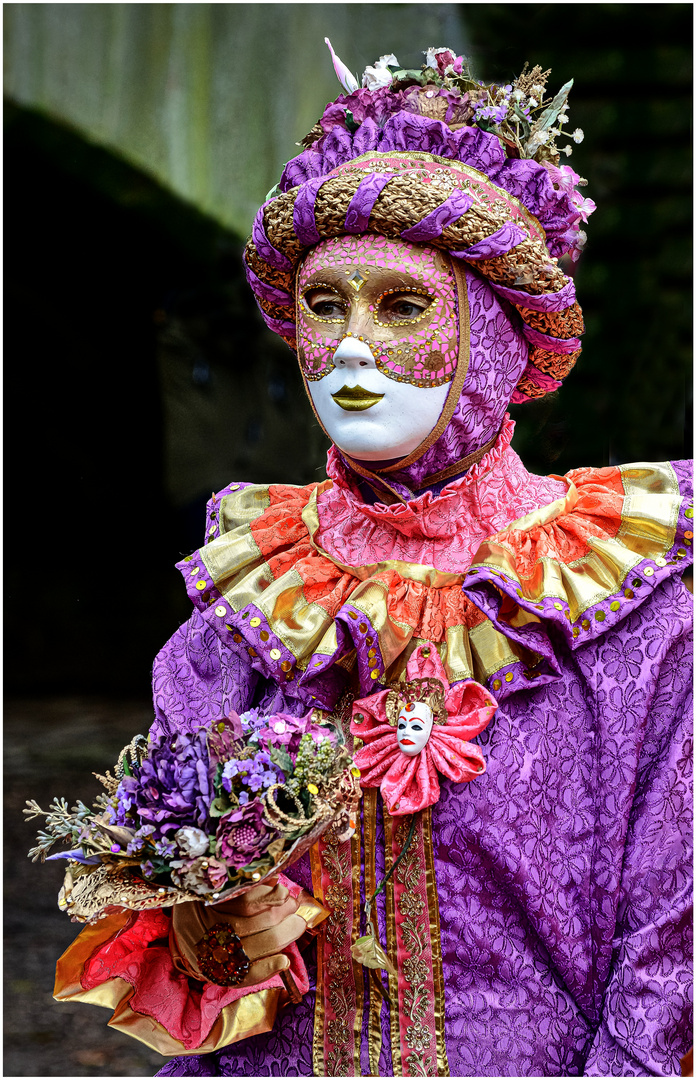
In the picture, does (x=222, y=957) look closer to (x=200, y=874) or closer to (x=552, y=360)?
(x=200, y=874)

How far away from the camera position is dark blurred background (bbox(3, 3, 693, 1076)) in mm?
3408

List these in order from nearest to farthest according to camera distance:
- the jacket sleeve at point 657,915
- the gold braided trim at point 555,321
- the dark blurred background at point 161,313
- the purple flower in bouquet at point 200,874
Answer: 1. the purple flower in bouquet at point 200,874
2. the jacket sleeve at point 657,915
3. the gold braided trim at point 555,321
4. the dark blurred background at point 161,313

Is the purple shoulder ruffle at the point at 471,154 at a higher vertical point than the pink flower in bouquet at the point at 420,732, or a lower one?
higher

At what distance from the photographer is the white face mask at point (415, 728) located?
1882mm

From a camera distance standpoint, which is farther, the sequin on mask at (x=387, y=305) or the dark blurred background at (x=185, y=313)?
the dark blurred background at (x=185, y=313)

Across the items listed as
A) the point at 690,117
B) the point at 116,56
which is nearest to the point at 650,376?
the point at 690,117

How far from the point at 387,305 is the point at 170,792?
83 cm

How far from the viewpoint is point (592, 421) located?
3539 millimetres

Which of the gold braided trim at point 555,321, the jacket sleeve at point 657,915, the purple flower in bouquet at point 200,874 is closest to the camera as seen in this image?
the purple flower in bouquet at point 200,874

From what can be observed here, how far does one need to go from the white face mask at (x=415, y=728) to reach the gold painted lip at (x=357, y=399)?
479 mm

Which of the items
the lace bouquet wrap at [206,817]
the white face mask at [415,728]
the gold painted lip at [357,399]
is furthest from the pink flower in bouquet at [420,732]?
the gold painted lip at [357,399]

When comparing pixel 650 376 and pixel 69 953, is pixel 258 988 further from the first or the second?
pixel 650 376

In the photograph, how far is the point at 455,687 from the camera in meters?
1.91

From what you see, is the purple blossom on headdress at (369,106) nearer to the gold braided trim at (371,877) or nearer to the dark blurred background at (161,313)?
the dark blurred background at (161,313)
